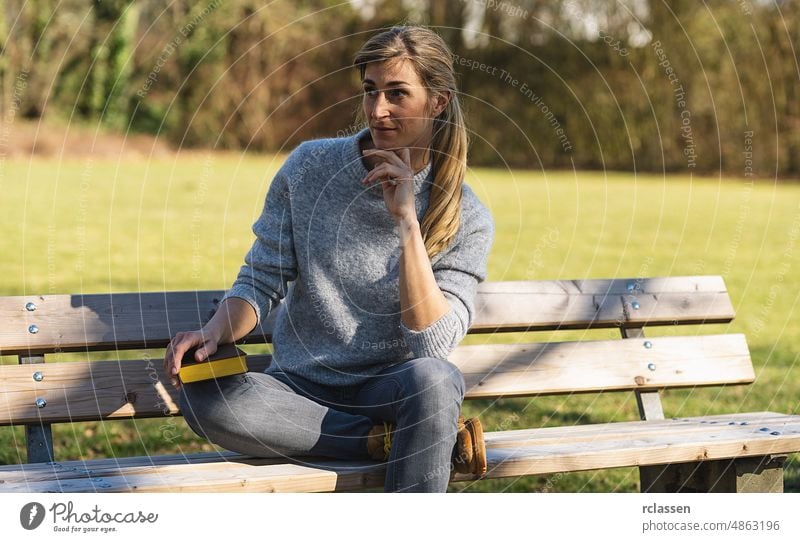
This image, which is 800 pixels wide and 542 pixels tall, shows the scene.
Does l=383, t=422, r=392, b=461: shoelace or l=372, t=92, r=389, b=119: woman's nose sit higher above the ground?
l=372, t=92, r=389, b=119: woman's nose

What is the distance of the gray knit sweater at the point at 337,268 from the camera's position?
11.3 ft

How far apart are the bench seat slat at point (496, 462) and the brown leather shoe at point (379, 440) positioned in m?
0.04

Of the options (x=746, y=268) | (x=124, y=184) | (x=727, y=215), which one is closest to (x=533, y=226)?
(x=746, y=268)

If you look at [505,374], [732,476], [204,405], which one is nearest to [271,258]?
[204,405]

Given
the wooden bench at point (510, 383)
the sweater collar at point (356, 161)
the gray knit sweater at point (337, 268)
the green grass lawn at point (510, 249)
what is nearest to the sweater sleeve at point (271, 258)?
the gray knit sweater at point (337, 268)

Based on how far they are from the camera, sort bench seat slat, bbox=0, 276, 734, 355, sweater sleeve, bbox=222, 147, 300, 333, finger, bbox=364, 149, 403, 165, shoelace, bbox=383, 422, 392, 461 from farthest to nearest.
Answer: bench seat slat, bbox=0, 276, 734, 355, sweater sleeve, bbox=222, 147, 300, 333, finger, bbox=364, 149, 403, 165, shoelace, bbox=383, 422, 392, 461

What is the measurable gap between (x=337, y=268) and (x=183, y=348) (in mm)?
619

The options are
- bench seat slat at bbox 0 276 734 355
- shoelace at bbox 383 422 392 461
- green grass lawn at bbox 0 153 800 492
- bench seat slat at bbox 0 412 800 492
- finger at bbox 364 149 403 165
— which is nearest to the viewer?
bench seat slat at bbox 0 412 800 492

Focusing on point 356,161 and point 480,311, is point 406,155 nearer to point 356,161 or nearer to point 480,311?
point 356,161

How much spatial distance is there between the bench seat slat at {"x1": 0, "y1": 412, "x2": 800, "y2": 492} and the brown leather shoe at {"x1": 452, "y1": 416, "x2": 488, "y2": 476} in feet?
0.23

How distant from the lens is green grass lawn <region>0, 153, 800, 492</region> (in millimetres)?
5480

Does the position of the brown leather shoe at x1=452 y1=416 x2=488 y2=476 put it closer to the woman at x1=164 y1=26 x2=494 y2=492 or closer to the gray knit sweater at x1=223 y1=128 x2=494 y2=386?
the woman at x1=164 y1=26 x2=494 y2=492

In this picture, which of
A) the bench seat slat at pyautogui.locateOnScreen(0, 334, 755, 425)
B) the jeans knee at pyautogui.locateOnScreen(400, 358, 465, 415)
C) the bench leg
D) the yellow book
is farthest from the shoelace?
the bench leg

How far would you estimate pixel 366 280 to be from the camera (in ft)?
11.4
